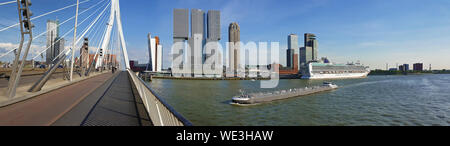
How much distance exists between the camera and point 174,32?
186m

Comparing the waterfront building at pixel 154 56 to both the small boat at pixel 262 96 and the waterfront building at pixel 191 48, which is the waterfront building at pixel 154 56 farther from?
the small boat at pixel 262 96

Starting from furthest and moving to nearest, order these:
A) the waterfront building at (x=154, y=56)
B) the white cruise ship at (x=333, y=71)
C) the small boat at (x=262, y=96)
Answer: the waterfront building at (x=154, y=56) → the white cruise ship at (x=333, y=71) → the small boat at (x=262, y=96)

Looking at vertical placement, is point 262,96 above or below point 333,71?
below

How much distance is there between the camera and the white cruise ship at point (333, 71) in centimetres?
9175

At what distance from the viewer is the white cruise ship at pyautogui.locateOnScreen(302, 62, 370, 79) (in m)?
91.8

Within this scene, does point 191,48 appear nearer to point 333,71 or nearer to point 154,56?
point 154,56

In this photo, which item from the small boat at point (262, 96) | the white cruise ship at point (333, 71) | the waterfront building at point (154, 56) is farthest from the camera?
the waterfront building at point (154, 56)

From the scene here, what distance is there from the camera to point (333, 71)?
9681 cm

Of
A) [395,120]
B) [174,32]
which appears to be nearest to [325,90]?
[395,120]

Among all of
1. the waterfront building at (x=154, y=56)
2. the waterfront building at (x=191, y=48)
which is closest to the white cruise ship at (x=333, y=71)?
the waterfront building at (x=191, y=48)

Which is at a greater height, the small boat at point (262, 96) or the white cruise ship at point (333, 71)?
the white cruise ship at point (333, 71)

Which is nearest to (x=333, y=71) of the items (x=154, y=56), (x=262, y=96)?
(x=262, y=96)
